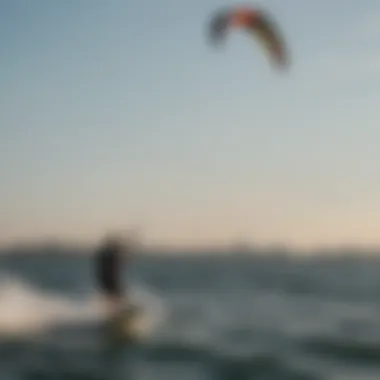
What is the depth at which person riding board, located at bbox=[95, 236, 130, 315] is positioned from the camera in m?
13.4

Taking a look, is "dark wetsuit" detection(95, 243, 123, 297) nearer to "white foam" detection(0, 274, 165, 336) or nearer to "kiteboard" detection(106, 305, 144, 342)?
"kiteboard" detection(106, 305, 144, 342)

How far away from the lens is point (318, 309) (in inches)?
898

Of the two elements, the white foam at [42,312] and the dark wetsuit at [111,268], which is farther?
the white foam at [42,312]

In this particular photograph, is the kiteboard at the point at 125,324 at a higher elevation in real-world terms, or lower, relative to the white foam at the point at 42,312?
lower

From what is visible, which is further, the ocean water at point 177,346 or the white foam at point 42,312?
the white foam at point 42,312

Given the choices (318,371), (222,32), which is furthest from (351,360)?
(222,32)

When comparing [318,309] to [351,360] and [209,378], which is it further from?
[209,378]

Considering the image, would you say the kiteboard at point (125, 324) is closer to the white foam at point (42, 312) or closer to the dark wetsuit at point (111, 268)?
the dark wetsuit at point (111, 268)

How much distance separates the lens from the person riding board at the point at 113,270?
43.8 feet

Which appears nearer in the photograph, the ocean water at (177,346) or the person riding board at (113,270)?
the ocean water at (177,346)

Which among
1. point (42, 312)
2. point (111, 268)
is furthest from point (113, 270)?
point (42, 312)

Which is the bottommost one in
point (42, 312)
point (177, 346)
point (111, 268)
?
point (177, 346)

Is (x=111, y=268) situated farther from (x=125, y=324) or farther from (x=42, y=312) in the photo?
(x=42, y=312)

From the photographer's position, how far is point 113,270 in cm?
1348
